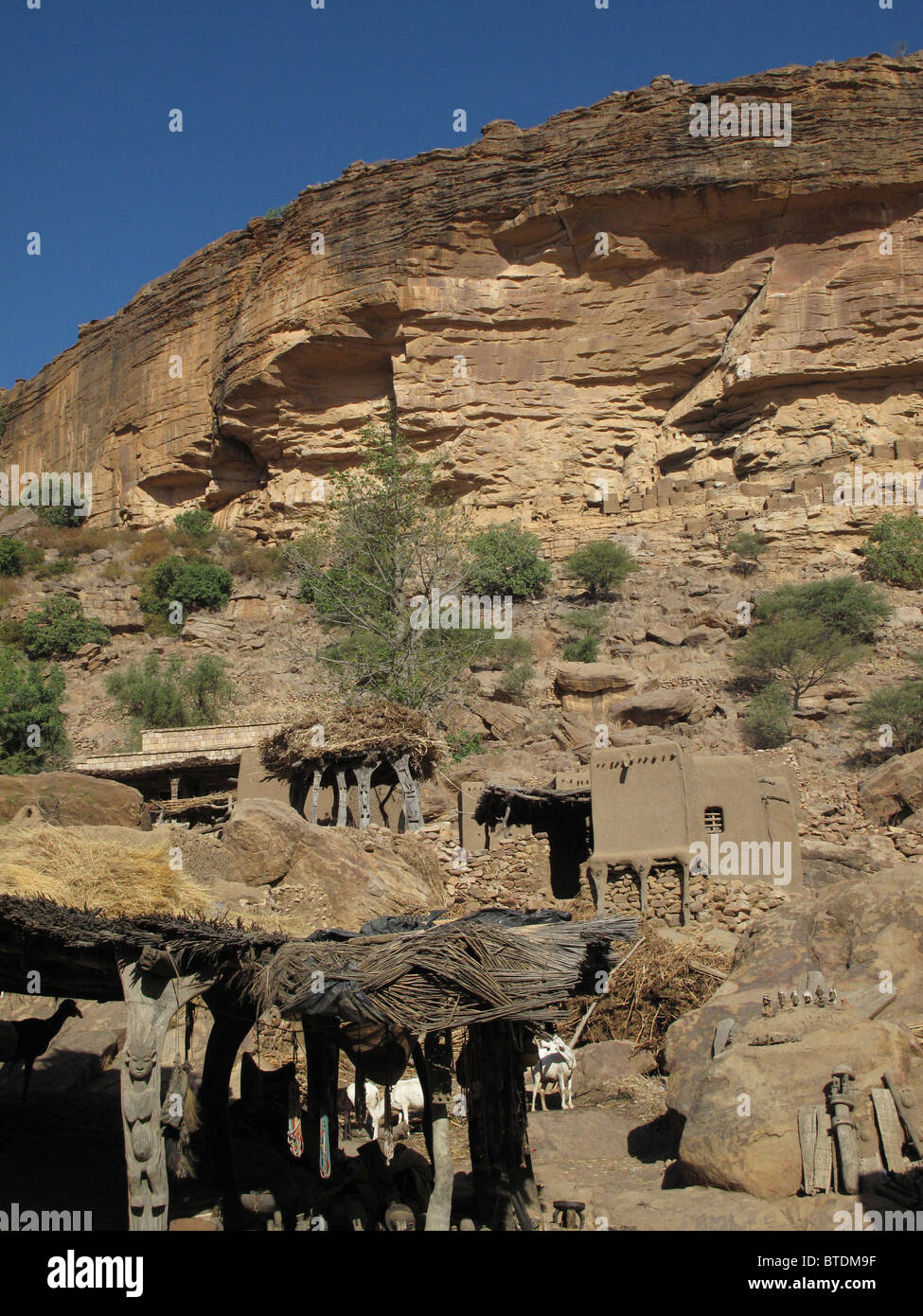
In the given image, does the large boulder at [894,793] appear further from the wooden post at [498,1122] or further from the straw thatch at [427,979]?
the straw thatch at [427,979]

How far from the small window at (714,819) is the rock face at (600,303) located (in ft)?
72.2

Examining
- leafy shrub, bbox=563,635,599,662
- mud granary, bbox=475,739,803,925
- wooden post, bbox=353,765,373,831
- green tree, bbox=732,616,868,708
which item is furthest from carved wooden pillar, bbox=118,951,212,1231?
leafy shrub, bbox=563,635,599,662

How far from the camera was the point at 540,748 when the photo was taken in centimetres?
2345

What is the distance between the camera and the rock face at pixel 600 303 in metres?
35.7

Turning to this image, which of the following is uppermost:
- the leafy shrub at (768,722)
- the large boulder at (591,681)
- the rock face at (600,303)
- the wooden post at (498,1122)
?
the rock face at (600,303)

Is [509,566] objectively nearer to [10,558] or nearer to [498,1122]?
[10,558]

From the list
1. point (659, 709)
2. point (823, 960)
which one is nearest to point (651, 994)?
point (823, 960)

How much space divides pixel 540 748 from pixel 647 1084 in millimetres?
12752

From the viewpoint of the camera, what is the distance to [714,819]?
46.6 feet

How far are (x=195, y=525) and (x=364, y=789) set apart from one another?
1102 inches

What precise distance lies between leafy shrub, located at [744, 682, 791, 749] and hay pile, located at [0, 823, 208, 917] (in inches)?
684

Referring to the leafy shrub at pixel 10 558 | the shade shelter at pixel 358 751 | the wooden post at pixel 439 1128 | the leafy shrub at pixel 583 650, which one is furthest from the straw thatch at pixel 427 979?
the leafy shrub at pixel 10 558

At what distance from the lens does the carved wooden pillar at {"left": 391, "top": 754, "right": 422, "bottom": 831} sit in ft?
55.6
